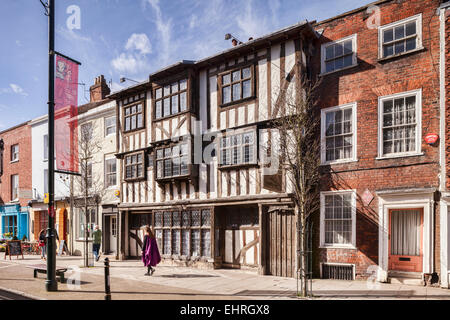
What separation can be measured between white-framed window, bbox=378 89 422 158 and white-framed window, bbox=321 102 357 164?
84cm

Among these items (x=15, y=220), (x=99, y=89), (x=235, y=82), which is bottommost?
(x=15, y=220)

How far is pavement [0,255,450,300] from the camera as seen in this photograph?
9500 mm

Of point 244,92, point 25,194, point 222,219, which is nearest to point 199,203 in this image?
point 222,219

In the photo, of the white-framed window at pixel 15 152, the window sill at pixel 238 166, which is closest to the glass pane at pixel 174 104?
the window sill at pixel 238 166

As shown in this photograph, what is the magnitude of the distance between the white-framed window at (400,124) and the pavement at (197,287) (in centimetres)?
400

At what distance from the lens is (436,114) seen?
35.1ft

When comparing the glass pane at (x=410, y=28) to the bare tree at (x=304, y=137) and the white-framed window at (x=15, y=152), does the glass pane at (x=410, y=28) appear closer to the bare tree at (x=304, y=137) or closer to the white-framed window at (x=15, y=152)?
the bare tree at (x=304, y=137)

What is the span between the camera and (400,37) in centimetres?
1168

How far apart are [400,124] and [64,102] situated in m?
10.0

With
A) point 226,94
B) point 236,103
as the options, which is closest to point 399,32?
point 236,103

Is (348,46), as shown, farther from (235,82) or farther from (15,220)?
(15,220)

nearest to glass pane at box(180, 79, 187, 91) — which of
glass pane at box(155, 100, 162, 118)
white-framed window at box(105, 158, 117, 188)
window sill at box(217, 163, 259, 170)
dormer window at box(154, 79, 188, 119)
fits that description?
dormer window at box(154, 79, 188, 119)

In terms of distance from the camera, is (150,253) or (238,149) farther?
(238,149)
